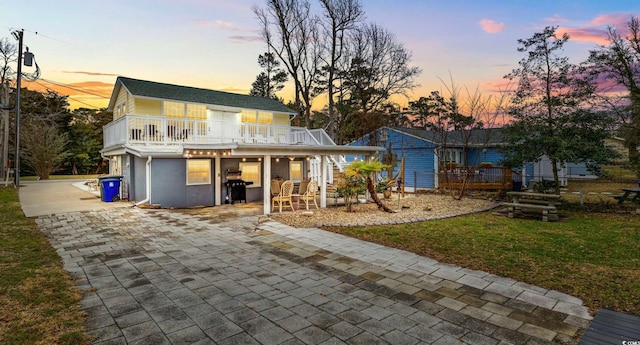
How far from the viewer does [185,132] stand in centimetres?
1352

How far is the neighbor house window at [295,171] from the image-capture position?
48.3 ft

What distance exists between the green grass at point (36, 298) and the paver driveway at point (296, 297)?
16cm

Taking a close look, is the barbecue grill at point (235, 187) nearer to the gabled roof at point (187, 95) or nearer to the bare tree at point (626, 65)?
the gabled roof at point (187, 95)

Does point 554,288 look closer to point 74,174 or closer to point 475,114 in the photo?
point 475,114

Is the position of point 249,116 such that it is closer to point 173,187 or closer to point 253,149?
point 173,187

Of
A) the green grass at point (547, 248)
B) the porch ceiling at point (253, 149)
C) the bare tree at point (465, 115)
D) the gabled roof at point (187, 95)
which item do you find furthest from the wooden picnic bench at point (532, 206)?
the gabled roof at point (187, 95)

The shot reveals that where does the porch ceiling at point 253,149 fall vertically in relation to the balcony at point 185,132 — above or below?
below

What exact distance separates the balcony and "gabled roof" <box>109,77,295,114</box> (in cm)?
159

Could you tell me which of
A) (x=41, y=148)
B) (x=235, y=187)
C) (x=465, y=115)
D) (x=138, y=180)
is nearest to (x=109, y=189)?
(x=138, y=180)

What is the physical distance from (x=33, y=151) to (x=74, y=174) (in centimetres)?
748

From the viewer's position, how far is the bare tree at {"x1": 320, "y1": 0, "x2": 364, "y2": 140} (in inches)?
883

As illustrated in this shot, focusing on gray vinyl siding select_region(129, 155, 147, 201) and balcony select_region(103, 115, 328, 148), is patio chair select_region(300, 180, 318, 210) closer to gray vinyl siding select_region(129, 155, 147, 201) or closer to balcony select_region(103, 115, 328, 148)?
balcony select_region(103, 115, 328, 148)

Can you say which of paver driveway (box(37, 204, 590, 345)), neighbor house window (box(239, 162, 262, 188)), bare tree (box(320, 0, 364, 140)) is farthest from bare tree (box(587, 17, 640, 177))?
bare tree (box(320, 0, 364, 140))

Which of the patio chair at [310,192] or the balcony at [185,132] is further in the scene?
the balcony at [185,132]
